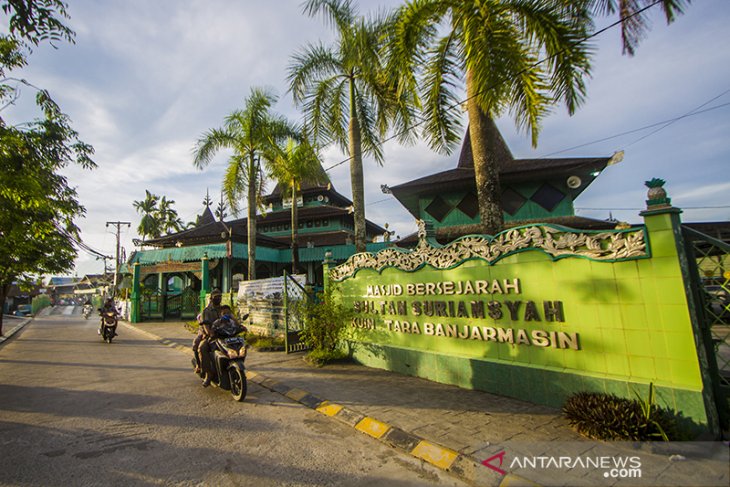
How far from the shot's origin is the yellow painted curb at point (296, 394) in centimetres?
549

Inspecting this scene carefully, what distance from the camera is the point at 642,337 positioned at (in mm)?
3816

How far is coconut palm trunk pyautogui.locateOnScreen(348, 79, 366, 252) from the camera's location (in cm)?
1024

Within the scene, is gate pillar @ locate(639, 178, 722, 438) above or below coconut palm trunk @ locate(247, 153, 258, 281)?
below

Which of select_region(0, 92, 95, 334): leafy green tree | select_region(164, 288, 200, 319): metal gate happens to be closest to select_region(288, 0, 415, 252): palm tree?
select_region(0, 92, 95, 334): leafy green tree

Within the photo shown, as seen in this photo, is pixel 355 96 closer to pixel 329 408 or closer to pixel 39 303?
pixel 329 408

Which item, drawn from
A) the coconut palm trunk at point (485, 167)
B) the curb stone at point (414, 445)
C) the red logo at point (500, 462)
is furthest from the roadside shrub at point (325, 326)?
the red logo at point (500, 462)

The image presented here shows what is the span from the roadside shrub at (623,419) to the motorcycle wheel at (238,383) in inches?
174

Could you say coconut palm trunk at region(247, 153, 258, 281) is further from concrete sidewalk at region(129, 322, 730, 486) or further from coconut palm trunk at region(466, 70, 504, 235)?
coconut palm trunk at region(466, 70, 504, 235)

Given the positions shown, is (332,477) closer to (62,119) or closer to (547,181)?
(62,119)

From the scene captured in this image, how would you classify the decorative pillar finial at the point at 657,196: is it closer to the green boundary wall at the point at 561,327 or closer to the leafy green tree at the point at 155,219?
the green boundary wall at the point at 561,327

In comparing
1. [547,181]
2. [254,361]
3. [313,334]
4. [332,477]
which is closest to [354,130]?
[313,334]

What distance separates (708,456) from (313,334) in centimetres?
638

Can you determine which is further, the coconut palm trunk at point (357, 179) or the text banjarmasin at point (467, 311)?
the coconut palm trunk at point (357, 179)

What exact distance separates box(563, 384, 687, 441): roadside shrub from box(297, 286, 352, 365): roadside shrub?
4745 millimetres
